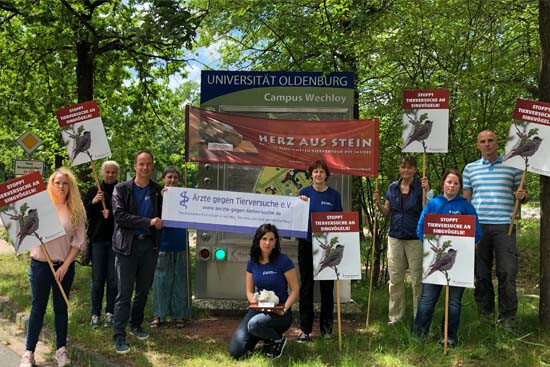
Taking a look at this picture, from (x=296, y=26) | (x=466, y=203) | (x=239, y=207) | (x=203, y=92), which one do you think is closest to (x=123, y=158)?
(x=296, y=26)

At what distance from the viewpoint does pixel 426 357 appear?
4.50 meters

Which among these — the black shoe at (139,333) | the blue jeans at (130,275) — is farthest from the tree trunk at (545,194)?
the black shoe at (139,333)

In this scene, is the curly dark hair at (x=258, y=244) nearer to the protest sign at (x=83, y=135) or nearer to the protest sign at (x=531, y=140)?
the protest sign at (x=83, y=135)

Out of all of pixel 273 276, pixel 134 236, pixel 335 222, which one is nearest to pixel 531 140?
pixel 335 222

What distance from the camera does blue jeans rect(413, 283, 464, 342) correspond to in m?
4.71

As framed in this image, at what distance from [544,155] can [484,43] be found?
295cm

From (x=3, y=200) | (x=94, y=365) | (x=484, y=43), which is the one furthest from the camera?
(x=484, y=43)

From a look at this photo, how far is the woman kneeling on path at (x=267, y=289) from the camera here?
14.8 feet

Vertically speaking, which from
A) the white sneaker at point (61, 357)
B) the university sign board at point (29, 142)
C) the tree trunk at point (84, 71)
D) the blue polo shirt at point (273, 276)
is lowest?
the white sneaker at point (61, 357)

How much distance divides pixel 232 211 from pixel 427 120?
238 cm

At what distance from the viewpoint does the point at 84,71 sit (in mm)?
10430

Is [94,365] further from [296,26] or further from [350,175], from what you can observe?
[296,26]

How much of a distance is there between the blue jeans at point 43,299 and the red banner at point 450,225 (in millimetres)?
3368

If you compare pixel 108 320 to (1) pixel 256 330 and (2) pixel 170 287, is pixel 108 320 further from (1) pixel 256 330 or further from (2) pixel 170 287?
(1) pixel 256 330
